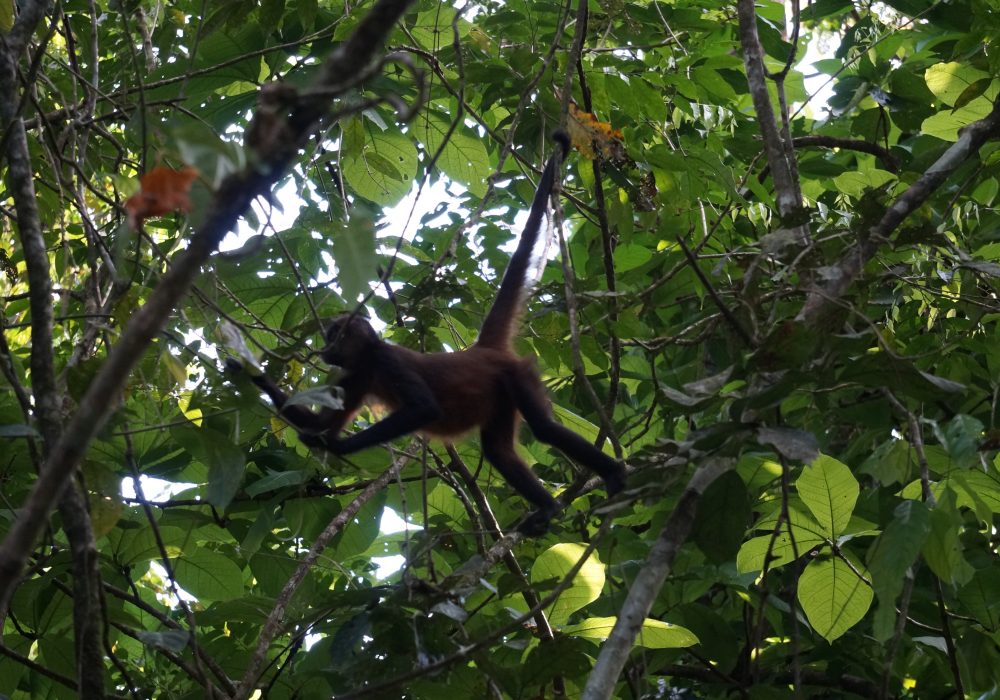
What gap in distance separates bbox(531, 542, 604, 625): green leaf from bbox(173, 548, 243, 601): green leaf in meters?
1.63

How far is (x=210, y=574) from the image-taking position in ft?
16.0

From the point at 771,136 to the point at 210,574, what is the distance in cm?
344

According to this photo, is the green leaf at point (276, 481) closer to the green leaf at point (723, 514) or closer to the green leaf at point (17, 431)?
the green leaf at point (17, 431)

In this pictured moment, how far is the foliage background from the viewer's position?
10.8 feet

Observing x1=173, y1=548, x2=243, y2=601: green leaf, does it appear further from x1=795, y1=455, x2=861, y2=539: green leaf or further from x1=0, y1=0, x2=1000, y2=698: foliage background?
x1=795, y1=455, x2=861, y2=539: green leaf

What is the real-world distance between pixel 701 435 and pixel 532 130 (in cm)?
268

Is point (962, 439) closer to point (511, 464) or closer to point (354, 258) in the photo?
point (354, 258)

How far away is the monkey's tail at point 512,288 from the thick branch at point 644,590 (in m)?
2.20

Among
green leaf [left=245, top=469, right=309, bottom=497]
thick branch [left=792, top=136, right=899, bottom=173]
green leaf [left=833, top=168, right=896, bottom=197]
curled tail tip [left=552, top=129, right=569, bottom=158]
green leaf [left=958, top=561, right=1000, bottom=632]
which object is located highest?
thick branch [left=792, top=136, right=899, bottom=173]

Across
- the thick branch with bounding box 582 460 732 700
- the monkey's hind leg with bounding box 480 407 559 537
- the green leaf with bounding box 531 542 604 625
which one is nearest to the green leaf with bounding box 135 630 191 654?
the thick branch with bounding box 582 460 732 700

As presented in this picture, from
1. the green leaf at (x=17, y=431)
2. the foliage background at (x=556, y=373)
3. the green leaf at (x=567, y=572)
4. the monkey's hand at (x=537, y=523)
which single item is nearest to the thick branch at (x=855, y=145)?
the foliage background at (x=556, y=373)

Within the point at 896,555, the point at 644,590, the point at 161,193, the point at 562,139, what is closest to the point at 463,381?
the point at 562,139

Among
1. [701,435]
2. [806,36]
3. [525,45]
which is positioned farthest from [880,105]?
[701,435]

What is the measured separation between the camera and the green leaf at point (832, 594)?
390cm
